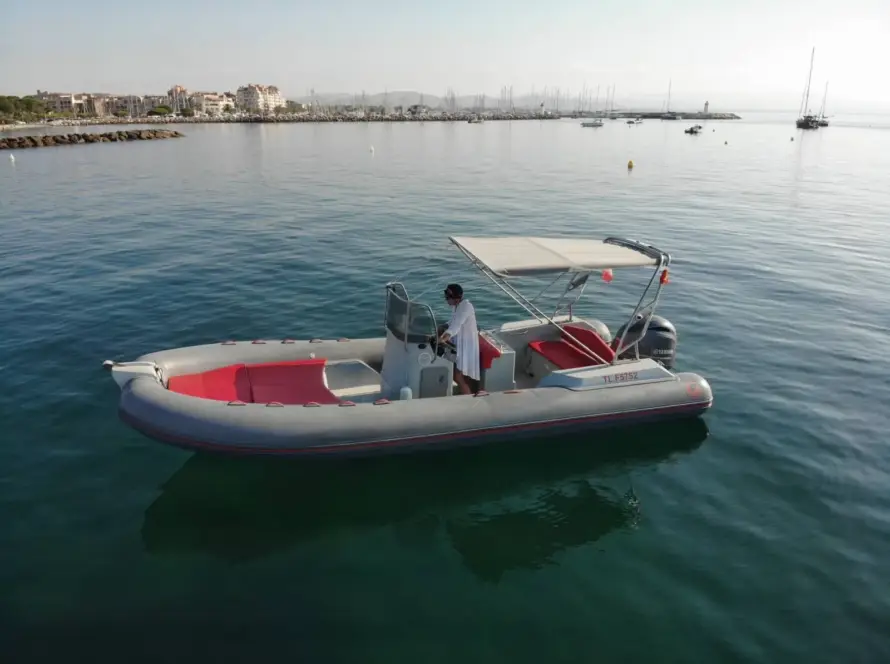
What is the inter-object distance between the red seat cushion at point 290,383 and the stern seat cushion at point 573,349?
344 cm

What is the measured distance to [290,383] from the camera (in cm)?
891

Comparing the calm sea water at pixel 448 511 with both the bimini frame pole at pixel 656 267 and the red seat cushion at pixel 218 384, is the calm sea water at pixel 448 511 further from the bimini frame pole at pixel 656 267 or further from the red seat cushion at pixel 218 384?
the bimini frame pole at pixel 656 267

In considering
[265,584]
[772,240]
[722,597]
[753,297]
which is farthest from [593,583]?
[772,240]

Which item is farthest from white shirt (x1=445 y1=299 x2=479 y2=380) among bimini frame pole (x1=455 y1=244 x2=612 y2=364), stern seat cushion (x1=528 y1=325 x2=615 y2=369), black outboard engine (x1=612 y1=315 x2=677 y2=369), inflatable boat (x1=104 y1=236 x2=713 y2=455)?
black outboard engine (x1=612 y1=315 x2=677 y2=369)

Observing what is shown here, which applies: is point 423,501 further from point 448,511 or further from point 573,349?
point 573,349

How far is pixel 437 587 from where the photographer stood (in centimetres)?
618

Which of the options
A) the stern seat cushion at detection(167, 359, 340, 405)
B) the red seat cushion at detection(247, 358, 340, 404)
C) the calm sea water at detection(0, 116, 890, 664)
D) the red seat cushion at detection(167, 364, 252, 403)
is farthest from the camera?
the red seat cushion at detection(247, 358, 340, 404)

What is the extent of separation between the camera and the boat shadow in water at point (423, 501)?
6.79 metres

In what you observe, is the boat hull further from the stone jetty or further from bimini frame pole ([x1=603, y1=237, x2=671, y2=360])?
the stone jetty

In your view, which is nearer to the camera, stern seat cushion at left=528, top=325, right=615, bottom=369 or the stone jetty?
stern seat cushion at left=528, top=325, right=615, bottom=369

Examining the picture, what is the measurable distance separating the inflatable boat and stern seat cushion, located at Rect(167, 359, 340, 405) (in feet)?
0.05

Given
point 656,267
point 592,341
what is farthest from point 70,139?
point 656,267

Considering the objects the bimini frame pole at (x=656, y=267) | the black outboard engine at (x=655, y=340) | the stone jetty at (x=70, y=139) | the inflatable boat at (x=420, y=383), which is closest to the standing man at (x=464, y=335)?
the inflatable boat at (x=420, y=383)

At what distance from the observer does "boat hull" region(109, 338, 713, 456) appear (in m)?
7.21
